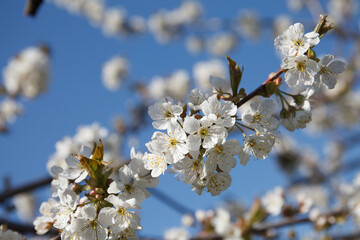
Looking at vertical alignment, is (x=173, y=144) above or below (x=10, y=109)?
below

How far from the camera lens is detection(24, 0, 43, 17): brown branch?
1882 millimetres

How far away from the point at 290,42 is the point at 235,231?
2.25 m

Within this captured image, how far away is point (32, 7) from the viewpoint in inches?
75.0

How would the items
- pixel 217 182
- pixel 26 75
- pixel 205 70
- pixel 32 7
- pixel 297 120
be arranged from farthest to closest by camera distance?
pixel 205 70
pixel 26 75
pixel 32 7
pixel 297 120
pixel 217 182

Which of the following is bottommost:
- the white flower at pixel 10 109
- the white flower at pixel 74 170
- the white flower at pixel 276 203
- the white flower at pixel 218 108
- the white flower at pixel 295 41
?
the white flower at pixel 74 170

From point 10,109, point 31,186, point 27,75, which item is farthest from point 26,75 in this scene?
point 31,186

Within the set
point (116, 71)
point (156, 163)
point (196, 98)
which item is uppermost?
point (116, 71)

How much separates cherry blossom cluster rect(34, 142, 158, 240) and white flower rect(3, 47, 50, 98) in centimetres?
442

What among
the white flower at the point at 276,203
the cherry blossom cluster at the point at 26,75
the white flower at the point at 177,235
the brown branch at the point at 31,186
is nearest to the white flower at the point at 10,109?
the cherry blossom cluster at the point at 26,75

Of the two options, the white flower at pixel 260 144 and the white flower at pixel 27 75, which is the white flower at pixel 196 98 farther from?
the white flower at pixel 27 75

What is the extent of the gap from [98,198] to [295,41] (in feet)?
3.60

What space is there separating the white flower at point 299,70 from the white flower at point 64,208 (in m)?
1.07

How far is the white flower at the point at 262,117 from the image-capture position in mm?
1305

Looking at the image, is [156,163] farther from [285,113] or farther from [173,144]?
[285,113]
